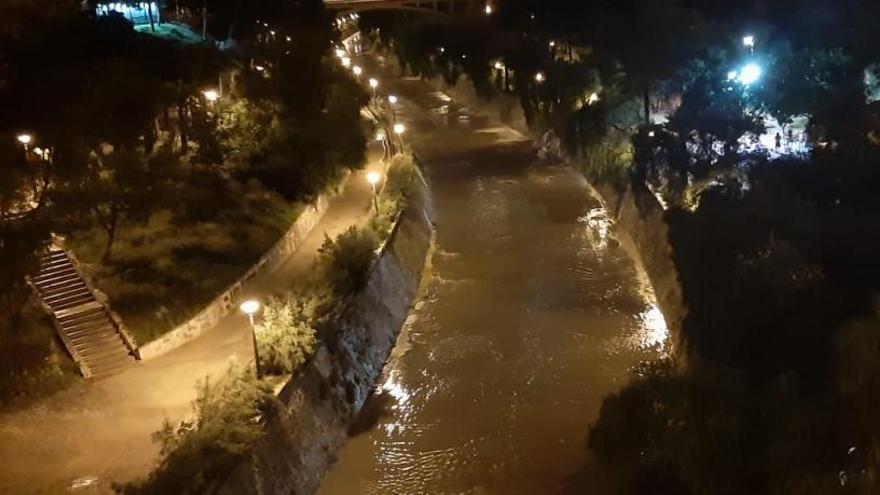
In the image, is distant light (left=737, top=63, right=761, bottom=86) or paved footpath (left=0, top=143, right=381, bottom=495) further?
distant light (left=737, top=63, right=761, bottom=86)

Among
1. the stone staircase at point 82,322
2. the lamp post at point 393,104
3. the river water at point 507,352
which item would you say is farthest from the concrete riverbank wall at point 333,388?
the lamp post at point 393,104

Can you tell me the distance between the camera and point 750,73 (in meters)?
36.2

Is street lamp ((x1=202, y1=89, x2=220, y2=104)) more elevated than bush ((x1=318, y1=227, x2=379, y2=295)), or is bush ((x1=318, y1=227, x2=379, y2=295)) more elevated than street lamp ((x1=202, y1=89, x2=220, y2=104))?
street lamp ((x1=202, y1=89, x2=220, y2=104))

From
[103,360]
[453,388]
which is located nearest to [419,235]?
[453,388]

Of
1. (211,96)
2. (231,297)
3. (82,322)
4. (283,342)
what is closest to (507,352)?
(283,342)

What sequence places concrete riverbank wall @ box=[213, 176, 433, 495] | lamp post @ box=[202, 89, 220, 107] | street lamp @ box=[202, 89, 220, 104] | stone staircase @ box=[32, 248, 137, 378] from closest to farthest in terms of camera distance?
concrete riverbank wall @ box=[213, 176, 433, 495] < stone staircase @ box=[32, 248, 137, 378] < lamp post @ box=[202, 89, 220, 107] < street lamp @ box=[202, 89, 220, 104]

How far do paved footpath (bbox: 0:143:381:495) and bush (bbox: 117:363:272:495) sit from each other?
856 millimetres

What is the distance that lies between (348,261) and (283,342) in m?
5.92

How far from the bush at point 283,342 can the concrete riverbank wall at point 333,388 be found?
0.39 m

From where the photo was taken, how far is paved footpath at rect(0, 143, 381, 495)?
661 inches

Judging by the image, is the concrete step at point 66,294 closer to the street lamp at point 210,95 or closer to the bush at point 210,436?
the bush at point 210,436

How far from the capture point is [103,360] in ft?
68.8

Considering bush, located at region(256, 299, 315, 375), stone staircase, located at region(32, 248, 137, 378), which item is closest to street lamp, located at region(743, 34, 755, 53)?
bush, located at region(256, 299, 315, 375)

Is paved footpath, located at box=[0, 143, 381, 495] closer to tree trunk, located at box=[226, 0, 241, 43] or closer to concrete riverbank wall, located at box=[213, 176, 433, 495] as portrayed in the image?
concrete riverbank wall, located at box=[213, 176, 433, 495]
